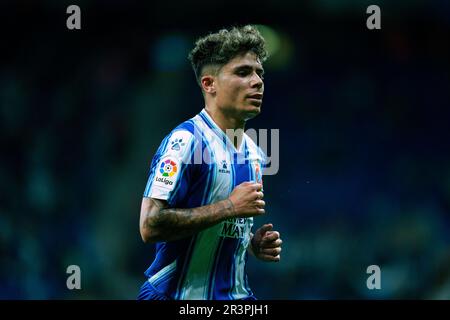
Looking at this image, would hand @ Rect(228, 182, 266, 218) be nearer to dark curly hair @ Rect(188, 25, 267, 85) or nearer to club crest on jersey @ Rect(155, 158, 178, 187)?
club crest on jersey @ Rect(155, 158, 178, 187)

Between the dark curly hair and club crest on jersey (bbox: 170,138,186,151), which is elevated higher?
the dark curly hair

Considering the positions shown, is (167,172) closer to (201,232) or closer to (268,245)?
(201,232)

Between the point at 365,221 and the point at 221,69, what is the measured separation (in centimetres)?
481

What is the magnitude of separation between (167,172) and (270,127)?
509 centimetres

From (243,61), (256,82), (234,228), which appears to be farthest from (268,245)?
(243,61)

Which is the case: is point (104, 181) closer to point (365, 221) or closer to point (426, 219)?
point (365, 221)

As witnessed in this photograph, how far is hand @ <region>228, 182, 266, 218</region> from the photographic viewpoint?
357 cm

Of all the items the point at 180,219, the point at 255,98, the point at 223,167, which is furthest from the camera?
the point at 255,98

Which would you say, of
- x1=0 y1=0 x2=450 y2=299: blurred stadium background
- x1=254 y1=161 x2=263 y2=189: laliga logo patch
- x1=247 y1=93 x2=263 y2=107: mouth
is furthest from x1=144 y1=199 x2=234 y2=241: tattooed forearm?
x1=0 y1=0 x2=450 y2=299: blurred stadium background

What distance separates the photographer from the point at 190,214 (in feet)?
11.6

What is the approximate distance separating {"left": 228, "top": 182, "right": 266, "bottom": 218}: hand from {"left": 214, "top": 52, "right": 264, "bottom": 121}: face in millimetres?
541

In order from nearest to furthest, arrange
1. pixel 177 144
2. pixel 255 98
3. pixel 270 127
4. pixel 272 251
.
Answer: pixel 177 144, pixel 255 98, pixel 272 251, pixel 270 127

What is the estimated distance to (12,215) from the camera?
7.85 m

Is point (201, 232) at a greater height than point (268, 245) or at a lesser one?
greater
